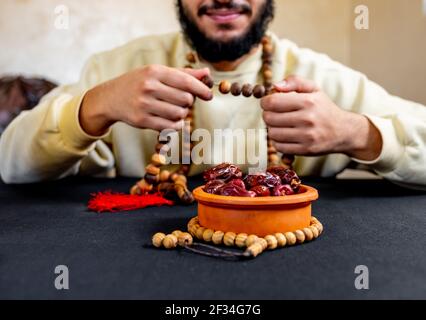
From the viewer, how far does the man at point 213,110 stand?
37.0 inches

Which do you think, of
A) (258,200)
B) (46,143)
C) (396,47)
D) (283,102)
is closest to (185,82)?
(283,102)

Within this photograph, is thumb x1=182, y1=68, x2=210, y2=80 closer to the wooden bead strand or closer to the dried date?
the dried date

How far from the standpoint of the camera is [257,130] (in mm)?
1383

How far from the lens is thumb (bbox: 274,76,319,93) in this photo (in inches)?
36.8

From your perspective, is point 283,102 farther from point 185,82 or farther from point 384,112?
point 384,112

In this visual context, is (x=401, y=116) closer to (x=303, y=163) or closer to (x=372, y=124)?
(x=372, y=124)

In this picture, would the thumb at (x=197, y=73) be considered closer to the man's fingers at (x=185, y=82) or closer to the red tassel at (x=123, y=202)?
the man's fingers at (x=185, y=82)

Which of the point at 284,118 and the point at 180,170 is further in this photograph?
the point at 180,170

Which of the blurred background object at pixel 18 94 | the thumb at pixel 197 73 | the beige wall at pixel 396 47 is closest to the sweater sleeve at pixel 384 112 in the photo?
the thumb at pixel 197 73

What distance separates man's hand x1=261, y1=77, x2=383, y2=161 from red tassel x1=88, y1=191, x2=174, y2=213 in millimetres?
264

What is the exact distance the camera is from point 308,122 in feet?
3.10

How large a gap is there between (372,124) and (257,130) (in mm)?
397

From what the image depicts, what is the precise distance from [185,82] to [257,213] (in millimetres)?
329
